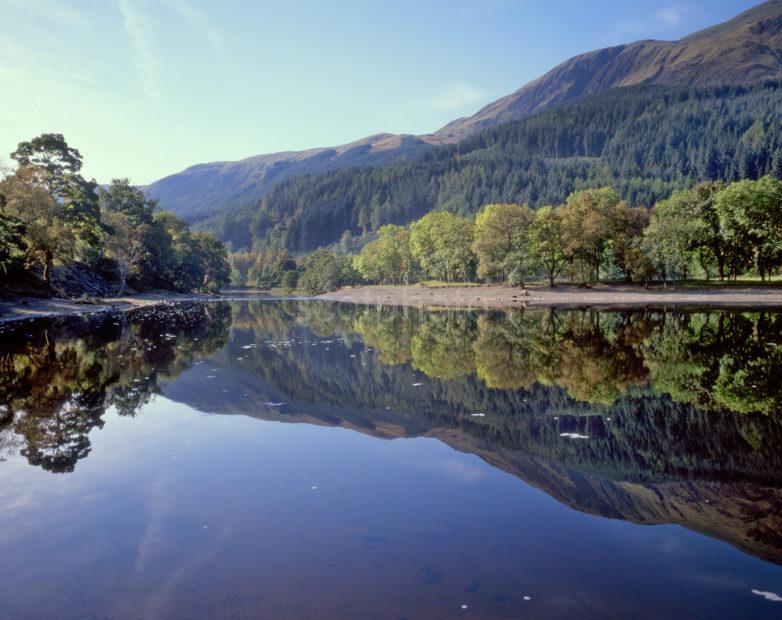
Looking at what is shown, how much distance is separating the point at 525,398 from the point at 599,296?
6673cm

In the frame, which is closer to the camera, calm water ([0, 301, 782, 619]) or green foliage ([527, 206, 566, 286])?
calm water ([0, 301, 782, 619])

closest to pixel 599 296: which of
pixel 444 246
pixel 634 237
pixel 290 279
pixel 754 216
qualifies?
pixel 634 237

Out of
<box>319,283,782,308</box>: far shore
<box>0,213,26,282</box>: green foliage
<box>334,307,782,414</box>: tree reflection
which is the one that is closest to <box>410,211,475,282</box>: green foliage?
<box>319,283,782,308</box>: far shore

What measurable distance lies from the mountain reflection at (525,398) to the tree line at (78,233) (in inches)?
1210

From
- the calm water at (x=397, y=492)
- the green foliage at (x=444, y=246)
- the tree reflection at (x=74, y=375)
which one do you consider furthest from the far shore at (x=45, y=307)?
the green foliage at (x=444, y=246)

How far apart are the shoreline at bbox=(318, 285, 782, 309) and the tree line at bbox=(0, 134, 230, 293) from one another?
153 feet

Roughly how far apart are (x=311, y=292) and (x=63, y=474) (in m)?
150

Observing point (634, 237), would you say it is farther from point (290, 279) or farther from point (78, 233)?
point (290, 279)

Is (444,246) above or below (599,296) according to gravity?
above

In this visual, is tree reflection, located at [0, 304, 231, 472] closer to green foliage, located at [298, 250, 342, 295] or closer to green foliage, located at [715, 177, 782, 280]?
green foliage, located at [715, 177, 782, 280]

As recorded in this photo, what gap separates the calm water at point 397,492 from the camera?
20.6 feet

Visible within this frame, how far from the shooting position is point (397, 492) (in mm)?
9594

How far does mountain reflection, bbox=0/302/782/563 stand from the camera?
964 cm

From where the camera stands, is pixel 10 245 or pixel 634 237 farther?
pixel 634 237
